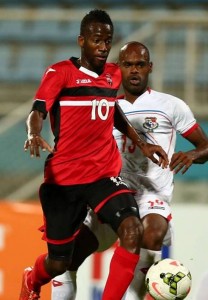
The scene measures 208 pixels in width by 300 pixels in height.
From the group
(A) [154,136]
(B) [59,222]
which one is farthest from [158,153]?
(B) [59,222]

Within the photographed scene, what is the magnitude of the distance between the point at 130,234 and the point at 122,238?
55 millimetres

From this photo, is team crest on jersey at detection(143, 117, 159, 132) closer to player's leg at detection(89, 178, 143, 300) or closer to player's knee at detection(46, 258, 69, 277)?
player's leg at detection(89, 178, 143, 300)

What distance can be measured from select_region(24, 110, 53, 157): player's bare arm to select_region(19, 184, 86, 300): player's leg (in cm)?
52

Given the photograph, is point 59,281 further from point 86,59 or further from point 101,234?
point 86,59

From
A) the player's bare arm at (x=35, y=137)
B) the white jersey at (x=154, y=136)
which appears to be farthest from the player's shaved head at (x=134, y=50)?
the player's bare arm at (x=35, y=137)

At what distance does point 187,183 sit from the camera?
23.5 ft

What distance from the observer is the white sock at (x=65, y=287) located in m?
5.14

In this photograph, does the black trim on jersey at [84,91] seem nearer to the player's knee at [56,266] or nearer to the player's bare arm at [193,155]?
the player's bare arm at [193,155]

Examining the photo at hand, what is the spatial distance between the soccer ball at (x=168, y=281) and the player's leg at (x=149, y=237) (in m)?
0.26

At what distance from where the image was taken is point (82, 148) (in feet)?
15.5

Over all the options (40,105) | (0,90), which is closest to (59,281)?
(40,105)

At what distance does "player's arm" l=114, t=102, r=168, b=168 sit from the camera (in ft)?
15.4

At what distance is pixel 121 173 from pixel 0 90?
11.5ft

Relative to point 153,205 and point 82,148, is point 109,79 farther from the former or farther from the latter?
point 153,205
